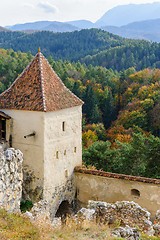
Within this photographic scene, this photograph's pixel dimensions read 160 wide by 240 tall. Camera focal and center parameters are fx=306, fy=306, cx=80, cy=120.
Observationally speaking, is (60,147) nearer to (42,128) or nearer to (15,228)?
(42,128)

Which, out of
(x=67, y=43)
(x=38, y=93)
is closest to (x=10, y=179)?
(x=38, y=93)

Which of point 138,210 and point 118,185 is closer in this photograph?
point 138,210

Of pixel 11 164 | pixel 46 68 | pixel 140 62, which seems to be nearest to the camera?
pixel 11 164

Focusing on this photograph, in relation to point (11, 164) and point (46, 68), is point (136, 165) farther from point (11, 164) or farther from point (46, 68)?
point (11, 164)

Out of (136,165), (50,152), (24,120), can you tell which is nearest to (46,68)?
(24,120)

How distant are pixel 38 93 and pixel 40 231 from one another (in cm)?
1085

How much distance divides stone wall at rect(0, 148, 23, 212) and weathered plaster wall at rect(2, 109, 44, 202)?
382cm

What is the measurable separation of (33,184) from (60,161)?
2323mm

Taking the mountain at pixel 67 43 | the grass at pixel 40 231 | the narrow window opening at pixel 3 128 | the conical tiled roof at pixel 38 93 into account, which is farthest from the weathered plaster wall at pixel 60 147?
the mountain at pixel 67 43

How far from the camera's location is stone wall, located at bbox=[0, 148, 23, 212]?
553 inches

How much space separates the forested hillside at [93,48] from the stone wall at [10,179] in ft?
341

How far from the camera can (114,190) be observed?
66.1ft

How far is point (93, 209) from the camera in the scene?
1633 centimetres

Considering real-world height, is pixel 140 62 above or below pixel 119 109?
above
